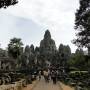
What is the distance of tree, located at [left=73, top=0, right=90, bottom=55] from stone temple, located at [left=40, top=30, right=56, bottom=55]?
68.9m

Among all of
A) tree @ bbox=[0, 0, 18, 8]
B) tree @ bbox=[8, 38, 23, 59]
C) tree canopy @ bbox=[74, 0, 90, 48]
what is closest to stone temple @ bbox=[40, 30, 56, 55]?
tree @ bbox=[8, 38, 23, 59]

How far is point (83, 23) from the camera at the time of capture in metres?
58.9

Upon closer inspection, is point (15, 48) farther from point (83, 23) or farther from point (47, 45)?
point (83, 23)

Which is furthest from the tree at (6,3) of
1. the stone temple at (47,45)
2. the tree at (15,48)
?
the stone temple at (47,45)

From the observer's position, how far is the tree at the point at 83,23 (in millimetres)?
58103

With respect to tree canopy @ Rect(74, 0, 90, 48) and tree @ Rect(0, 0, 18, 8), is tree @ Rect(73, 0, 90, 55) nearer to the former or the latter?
tree canopy @ Rect(74, 0, 90, 48)

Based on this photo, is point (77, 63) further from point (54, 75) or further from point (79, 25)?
point (54, 75)

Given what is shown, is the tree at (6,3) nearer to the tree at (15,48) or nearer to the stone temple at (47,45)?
the tree at (15,48)

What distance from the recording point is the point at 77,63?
100562mm

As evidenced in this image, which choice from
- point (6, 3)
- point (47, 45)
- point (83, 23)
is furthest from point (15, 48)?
point (6, 3)

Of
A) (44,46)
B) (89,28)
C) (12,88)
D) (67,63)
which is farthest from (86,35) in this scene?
(44,46)

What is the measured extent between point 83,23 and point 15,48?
53.7 metres

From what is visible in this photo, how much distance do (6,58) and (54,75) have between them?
64013mm

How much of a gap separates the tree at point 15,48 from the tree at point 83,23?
50087 millimetres
